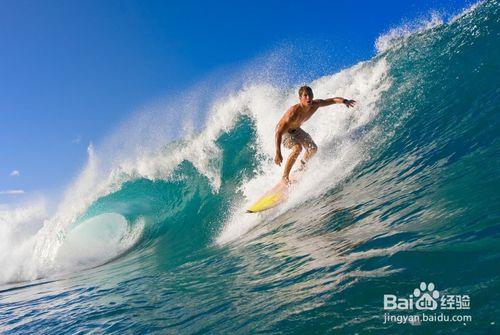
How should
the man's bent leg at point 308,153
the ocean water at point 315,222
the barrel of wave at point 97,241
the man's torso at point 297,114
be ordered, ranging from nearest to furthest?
the ocean water at point 315,222 < the man's torso at point 297,114 < the man's bent leg at point 308,153 < the barrel of wave at point 97,241

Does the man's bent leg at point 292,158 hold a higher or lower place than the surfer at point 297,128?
lower

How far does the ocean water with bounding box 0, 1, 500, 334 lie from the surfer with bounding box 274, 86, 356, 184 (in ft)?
1.53

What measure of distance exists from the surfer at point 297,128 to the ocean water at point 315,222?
0.47m

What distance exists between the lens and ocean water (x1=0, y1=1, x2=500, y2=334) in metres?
2.75

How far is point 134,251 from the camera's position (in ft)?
40.0

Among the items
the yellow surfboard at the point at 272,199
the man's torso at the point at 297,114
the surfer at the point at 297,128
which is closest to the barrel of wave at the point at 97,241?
the yellow surfboard at the point at 272,199

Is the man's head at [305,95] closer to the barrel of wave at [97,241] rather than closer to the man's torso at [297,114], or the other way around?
the man's torso at [297,114]

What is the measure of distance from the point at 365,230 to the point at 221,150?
34.4 feet

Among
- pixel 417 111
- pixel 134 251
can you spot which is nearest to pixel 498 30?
pixel 417 111

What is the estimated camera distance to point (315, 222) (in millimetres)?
5848

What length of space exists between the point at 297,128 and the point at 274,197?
5.38 ft

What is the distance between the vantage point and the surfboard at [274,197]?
8109mm

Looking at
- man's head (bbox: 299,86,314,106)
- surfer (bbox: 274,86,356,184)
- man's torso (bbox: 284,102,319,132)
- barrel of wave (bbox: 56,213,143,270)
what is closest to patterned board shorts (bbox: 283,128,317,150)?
surfer (bbox: 274,86,356,184)

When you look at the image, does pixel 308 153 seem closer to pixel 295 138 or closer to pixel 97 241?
pixel 295 138
